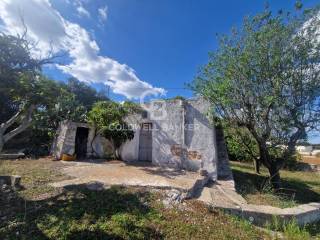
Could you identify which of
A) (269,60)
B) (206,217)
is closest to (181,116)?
(269,60)

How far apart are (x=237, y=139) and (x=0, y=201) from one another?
933 centimetres

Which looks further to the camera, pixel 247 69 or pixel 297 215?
pixel 247 69

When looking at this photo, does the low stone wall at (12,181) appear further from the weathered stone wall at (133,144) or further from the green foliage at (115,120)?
the weathered stone wall at (133,144)

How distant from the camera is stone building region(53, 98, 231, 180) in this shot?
29.0 feet

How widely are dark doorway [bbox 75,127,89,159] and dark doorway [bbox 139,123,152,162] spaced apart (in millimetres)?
4210

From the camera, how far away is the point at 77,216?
15.3ft

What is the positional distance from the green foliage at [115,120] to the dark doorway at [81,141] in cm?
300

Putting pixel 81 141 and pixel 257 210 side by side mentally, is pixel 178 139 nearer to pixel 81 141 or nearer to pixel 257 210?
pixel 257 210

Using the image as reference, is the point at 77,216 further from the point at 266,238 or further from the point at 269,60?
the point at 269,60

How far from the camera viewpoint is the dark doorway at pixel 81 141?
13.5m

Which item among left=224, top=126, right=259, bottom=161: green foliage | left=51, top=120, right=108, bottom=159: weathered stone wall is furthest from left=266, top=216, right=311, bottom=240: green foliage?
left=51, top=120, right=108, bottom=159: weathered stone wall

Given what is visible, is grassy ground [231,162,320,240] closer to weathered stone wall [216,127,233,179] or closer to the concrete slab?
weathered stone wall [216,127,233,179]

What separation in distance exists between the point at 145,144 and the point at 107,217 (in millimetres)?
6743

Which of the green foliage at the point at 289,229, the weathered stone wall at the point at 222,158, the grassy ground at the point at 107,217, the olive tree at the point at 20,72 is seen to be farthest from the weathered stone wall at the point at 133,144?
the green foliage at the point at 289,229
